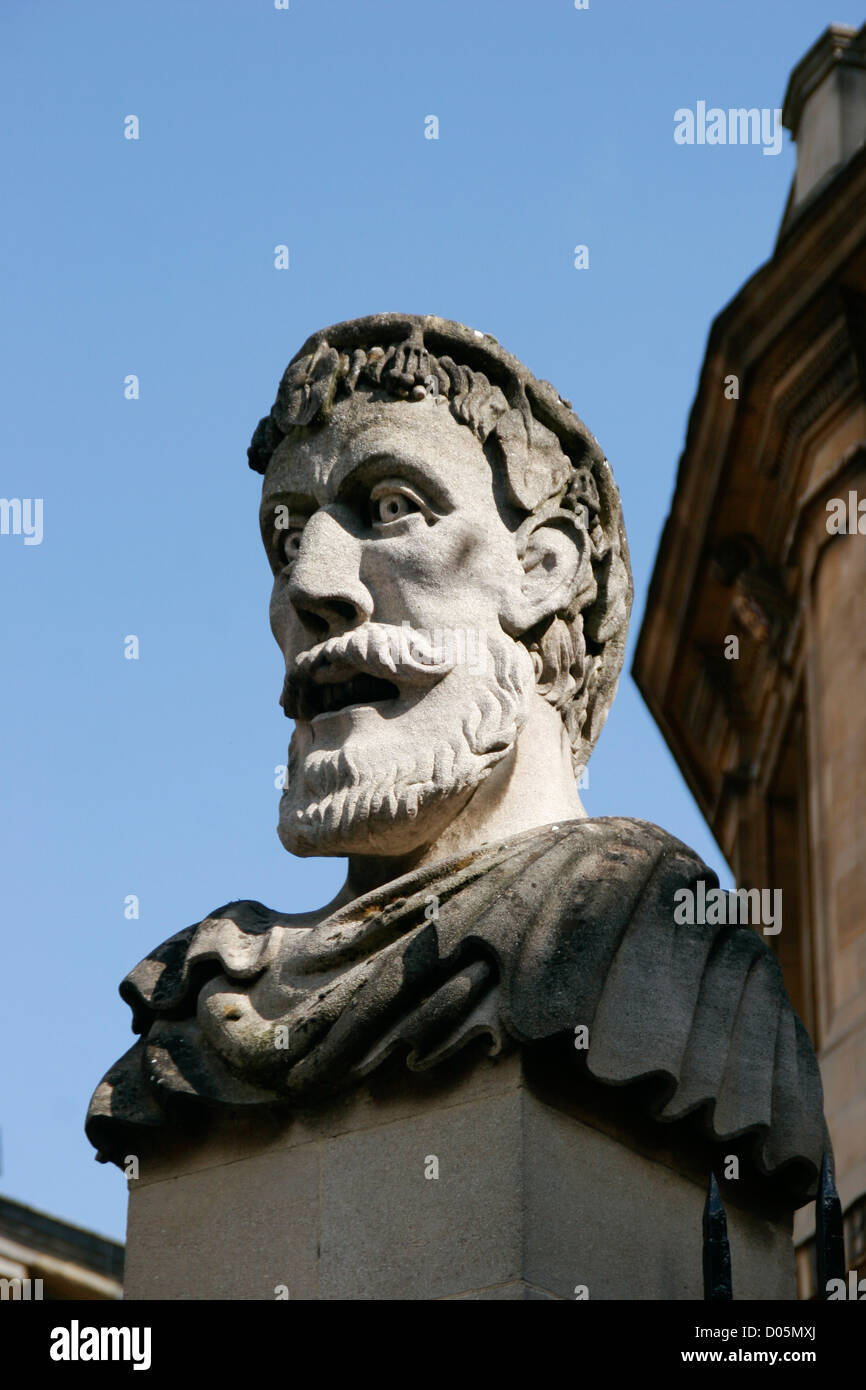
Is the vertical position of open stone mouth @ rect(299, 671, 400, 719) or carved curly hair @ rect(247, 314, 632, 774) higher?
carved curly hair @ rect(247, 314, 632, 774)

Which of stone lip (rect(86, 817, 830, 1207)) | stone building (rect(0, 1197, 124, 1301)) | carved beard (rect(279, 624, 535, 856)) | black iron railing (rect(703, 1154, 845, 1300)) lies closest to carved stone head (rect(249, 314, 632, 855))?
carved beard (rect(279, 624, 535, 856))

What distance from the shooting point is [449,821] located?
8305mm

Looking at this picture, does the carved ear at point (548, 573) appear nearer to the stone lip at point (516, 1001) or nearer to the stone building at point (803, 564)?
the stone lip at point (516, 1001)

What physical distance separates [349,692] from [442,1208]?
1774 millimetres

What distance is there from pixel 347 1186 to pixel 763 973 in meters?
1.39

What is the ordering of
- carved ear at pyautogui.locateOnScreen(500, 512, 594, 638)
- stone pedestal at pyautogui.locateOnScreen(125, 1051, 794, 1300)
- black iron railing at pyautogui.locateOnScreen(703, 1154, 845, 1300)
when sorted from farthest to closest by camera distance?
1. carved ear at pyautogui.locateOnScreen(500, 512, 594, 638)
2. stone pedestal at pyautogui.locateOnScreen(125, 1051, 794, 1300)
3. black iron railing at pyautogui.locateOnScreen(703, 1154, 845, 1300)

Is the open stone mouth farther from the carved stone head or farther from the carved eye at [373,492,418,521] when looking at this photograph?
the carved eye at [373,492,418,521]

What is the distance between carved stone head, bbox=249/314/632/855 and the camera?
827 centimetres

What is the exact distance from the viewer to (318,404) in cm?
884

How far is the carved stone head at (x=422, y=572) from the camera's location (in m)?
8.27

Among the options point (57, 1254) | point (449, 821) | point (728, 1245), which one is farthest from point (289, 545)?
point (57, 1254)

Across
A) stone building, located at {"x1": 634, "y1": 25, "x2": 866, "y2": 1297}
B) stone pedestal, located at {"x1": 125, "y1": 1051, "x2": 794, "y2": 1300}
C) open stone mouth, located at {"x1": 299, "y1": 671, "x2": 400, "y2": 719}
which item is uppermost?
stone building, located at {"x1": 634, "y1": 25, "x2": 866, "y2": 1297}

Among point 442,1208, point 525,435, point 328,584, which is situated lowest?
point 442,1208

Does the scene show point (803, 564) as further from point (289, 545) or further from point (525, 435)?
point (289, 545)
